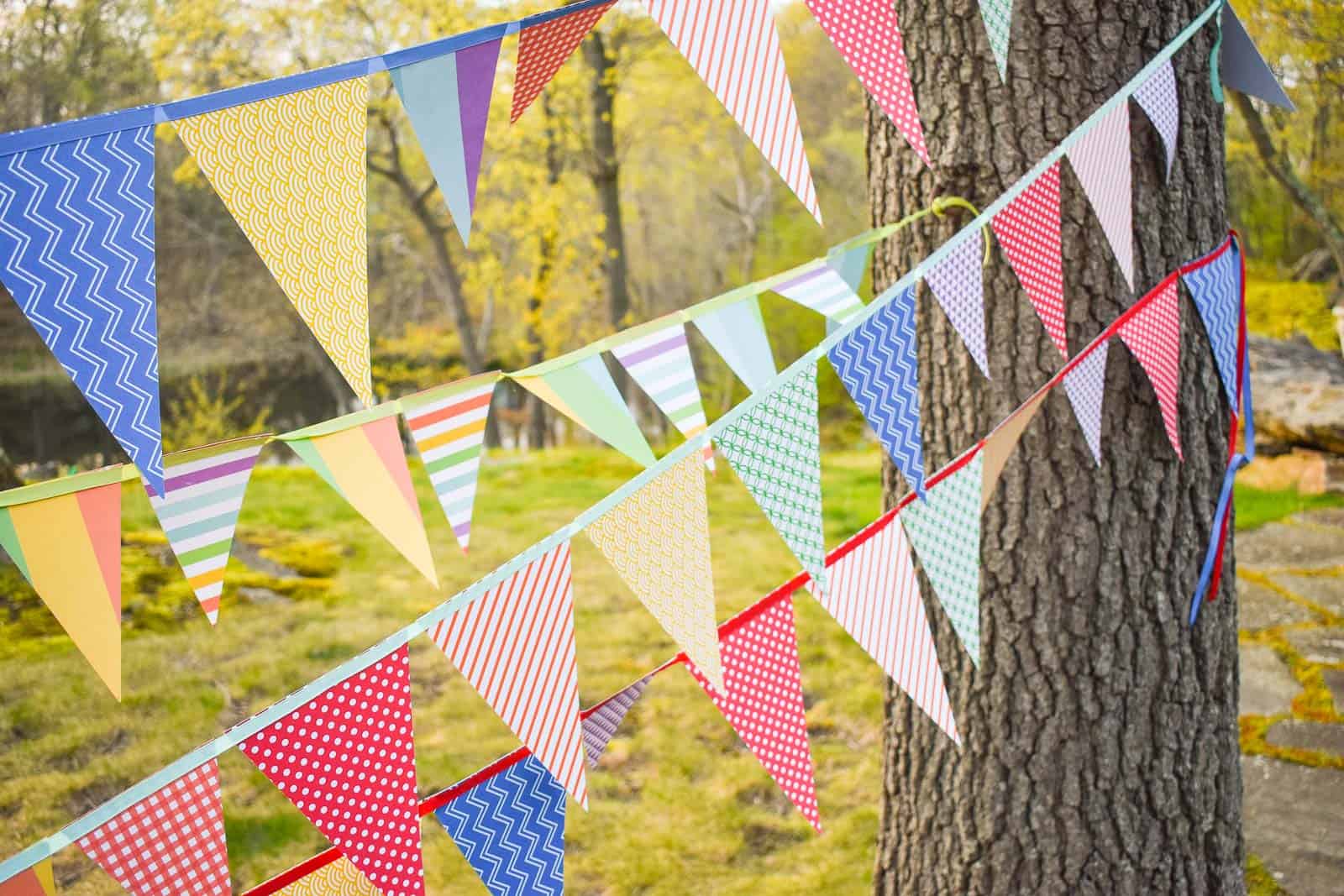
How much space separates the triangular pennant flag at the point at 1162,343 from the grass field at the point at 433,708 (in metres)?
1.50

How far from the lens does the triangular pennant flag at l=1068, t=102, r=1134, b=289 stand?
1753 millimetres

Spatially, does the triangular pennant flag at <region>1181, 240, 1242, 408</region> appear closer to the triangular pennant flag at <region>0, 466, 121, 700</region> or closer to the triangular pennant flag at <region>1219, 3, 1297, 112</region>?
the triangular pennant flag at <region>1219, 3, 1297, 112</region>

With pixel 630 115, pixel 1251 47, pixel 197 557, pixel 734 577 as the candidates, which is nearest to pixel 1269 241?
pixel 734 577

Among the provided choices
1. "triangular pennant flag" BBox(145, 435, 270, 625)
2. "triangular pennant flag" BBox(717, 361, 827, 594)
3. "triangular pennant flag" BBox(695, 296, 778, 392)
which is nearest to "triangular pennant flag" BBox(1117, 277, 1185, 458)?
"triangular pennant flag" BBox(695, 296, 778, 392)

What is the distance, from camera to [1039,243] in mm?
1767

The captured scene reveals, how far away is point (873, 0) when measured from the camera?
4.63 ft

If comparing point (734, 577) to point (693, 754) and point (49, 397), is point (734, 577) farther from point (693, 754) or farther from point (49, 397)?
point (49, 397)

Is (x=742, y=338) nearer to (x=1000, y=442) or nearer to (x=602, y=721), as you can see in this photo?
(x=1000, y=442)

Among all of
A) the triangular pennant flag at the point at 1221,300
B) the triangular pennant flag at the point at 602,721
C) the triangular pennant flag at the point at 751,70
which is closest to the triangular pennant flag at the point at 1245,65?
the triangular pennant flag at the point at 1221,300

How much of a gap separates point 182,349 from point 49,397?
1780mm

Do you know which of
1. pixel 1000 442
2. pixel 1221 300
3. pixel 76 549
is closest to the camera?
pixel 76 549

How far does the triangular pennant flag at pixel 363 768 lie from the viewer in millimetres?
1065

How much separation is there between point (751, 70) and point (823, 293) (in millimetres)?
622

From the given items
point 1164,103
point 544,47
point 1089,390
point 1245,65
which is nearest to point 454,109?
point 544,47
